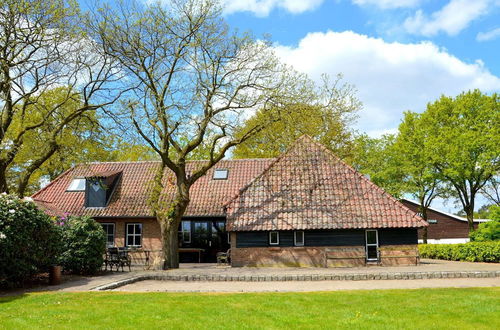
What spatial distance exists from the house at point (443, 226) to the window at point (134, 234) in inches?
1249

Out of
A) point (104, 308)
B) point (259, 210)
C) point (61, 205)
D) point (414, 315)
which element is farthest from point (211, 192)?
point (414, 315)

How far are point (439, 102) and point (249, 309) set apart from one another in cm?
3447

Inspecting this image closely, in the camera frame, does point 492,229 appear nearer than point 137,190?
Yes

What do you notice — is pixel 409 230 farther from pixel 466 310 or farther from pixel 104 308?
pixel 104 308

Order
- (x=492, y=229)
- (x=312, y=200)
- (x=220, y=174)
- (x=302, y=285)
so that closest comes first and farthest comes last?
(x=302, y=285) < (x=312, y=200) < (x=492, y=229) < (x=220, y=174)

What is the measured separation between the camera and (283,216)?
2366 centimetres

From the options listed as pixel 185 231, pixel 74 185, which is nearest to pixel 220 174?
pixel 185 231

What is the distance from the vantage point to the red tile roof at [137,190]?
2830 cm

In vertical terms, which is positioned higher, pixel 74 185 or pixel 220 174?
pixel 220 174

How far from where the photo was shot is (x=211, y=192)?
97.2ft

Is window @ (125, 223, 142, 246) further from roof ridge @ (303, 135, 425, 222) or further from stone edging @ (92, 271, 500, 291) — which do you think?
roof ridge @ (303, 135, 425, 222)

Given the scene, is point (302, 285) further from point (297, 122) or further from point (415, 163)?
point (415, 163)

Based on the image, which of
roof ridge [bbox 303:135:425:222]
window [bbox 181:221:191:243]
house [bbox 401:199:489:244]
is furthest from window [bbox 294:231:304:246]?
house [bbox 401:199:489:244]

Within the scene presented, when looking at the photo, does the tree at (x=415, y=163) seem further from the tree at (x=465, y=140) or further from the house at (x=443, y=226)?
the house at (x=443, y=226)
